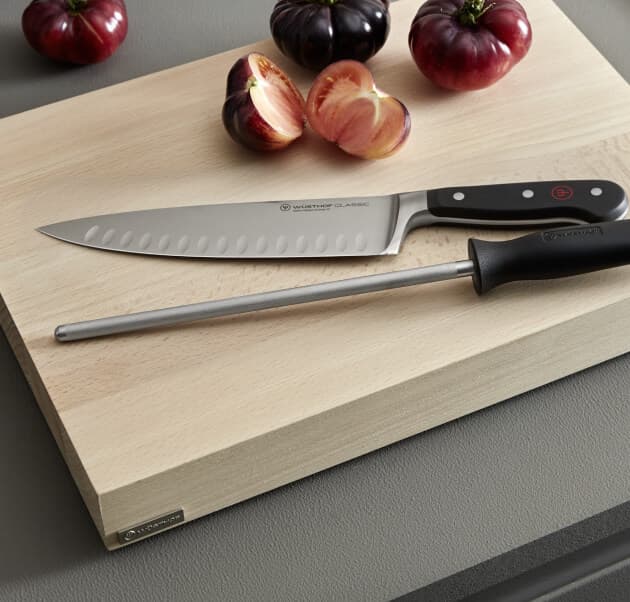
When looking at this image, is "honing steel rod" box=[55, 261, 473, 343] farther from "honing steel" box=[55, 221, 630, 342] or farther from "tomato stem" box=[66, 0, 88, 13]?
"tomato stem" box=[66, 0, 88, 13]

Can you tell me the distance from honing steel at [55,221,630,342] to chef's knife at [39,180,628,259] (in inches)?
1.7

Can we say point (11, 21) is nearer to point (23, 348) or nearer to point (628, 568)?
point (23, 348)

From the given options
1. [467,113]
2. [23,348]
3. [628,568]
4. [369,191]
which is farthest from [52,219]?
[628,568]

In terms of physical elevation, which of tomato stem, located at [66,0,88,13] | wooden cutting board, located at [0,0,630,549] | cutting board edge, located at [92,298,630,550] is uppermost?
tomato stem, located at [66,0,88,13]

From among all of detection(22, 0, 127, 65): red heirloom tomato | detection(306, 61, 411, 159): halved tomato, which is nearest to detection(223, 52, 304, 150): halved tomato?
detection(306, 61, 411, 159): halved tomato

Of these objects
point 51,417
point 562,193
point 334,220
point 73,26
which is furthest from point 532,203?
point 73,26

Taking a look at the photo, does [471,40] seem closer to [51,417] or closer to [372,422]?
[372,422]

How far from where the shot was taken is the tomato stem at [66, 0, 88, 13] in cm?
115

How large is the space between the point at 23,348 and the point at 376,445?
31cm

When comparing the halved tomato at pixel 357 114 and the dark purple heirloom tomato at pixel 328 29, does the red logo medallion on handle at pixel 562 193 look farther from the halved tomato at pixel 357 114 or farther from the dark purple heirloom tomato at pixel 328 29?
the dark purple heirloom tomato at pixel 328 29

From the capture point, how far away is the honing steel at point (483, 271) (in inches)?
34.2

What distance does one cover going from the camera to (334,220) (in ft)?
3.04

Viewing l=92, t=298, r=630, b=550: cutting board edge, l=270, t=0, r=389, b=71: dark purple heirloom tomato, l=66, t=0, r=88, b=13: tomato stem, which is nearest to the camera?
l=92, t=298, r=630, b=550: cutting board edge

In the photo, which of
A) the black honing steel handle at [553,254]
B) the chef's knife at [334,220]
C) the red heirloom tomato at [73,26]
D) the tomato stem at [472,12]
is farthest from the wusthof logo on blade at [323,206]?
the red heirloom tomato at [73,26]
